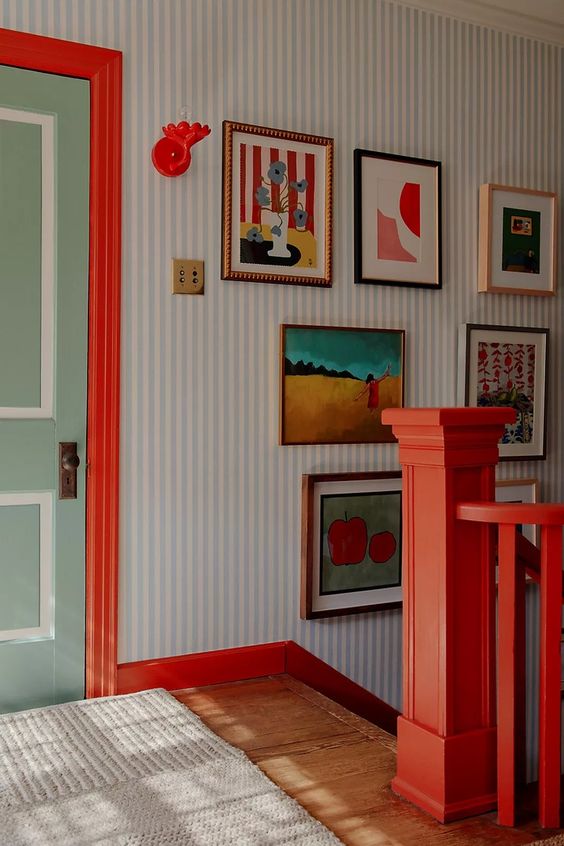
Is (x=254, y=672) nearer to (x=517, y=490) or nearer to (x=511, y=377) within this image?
(x=517, y=490)

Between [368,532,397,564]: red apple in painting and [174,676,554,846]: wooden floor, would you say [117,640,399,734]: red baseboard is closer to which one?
[174,676,554,846]: wooden floor

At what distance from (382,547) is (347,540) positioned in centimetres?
16

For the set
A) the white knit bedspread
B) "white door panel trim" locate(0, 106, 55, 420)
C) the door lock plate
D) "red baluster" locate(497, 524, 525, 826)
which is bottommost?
the white knit bedspread

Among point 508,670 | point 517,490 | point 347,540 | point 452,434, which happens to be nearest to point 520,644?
point 508,670

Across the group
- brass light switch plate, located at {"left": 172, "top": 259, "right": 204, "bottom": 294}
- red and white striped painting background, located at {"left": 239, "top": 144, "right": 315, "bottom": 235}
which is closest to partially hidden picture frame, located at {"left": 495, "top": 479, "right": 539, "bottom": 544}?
red and white striped painting background, located at {"left": 239, "top": 144, "right": 315, "bottom": 235}

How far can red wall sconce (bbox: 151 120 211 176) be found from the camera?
2.50 meters

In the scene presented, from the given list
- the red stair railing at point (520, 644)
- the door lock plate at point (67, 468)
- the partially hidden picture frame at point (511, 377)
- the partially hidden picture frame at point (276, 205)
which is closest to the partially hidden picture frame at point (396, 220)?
the partially hidden picture frame at point (276, 205)

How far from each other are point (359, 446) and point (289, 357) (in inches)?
16.5

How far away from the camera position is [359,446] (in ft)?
9.64

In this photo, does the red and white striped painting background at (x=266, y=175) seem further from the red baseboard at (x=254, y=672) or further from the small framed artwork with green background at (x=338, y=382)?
the red baseboard at (x=254, y=672)

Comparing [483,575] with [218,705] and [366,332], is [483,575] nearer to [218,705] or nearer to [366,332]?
[218,705]

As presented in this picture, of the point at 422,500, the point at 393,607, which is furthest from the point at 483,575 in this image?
the point at 393,607

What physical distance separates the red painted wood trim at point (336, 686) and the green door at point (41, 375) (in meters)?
0.72

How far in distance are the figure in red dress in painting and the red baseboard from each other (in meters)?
0.86
